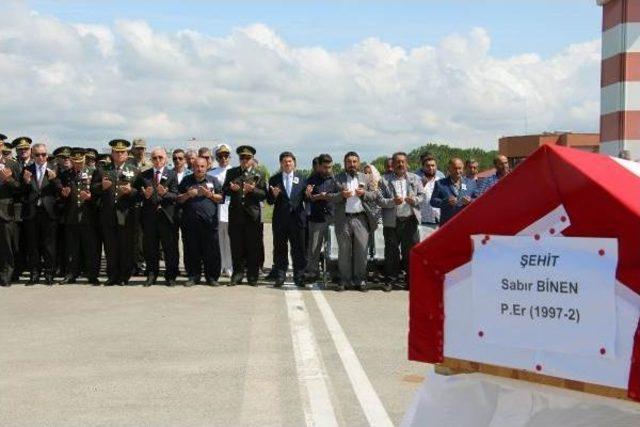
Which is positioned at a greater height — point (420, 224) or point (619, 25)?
point (619, 25)

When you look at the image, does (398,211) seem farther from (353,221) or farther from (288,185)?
(288,185)

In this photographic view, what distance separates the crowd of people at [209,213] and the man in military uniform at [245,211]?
0.02 metres

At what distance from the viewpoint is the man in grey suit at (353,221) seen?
12084mm

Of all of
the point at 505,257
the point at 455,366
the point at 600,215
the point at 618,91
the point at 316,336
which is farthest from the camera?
the point at 316,336

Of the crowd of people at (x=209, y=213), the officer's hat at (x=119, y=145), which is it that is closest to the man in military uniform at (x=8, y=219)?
the crowd of people at (x=209, y=213)

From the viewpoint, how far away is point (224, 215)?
46.4 feet

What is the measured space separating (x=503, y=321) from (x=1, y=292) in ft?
34.9

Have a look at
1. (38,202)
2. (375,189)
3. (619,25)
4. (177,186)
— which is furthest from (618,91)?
(38,202)

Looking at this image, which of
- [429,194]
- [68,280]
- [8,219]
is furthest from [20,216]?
[429,194]

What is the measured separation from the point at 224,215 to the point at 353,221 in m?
2.90

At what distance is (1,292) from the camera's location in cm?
1201

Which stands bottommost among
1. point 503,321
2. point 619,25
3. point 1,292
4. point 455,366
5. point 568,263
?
point 1,292

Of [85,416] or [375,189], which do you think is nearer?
[85,416]

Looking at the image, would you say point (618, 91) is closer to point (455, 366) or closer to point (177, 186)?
point (455, 366)
